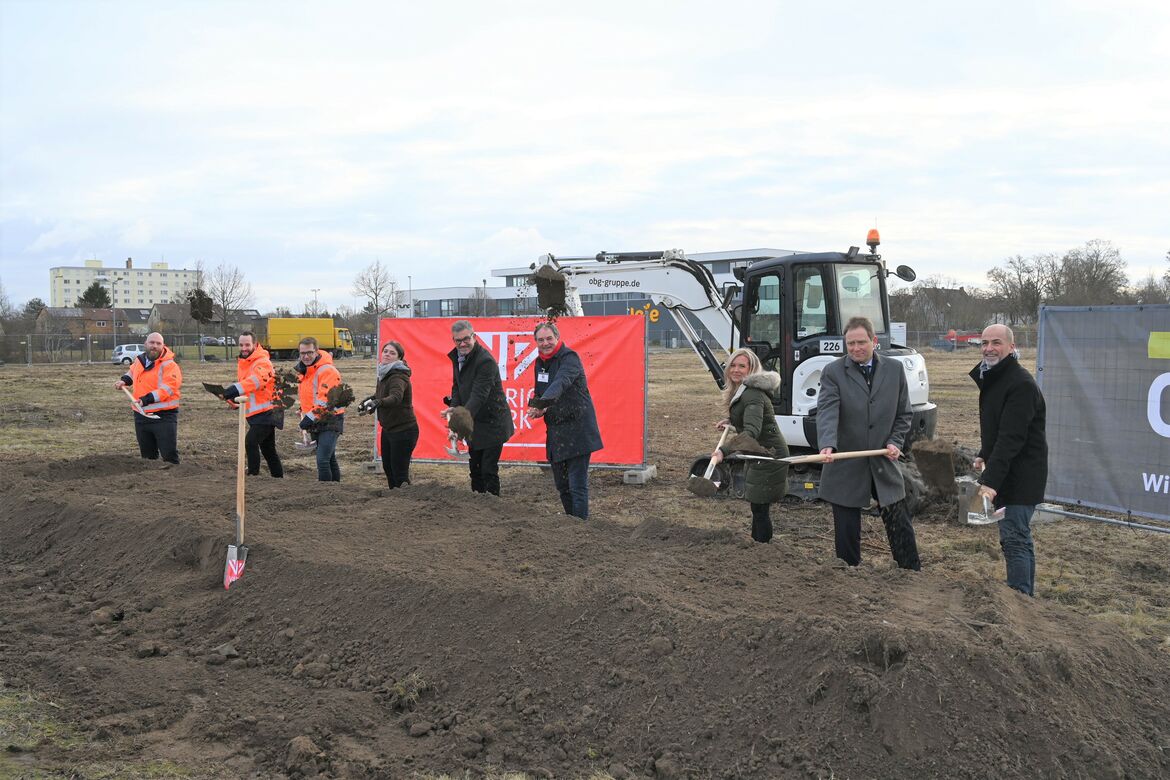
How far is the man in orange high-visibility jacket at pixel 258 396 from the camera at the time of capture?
28.6ft

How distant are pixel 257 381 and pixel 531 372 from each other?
3552 millimetres

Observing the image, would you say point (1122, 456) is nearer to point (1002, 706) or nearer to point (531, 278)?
point (1002, 706)

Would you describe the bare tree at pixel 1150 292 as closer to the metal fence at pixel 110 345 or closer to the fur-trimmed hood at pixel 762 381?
the metal fence at pixel 110 345

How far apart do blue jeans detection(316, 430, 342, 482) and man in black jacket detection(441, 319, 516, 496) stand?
1622 mm

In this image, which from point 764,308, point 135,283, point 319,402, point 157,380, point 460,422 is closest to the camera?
point 460,422

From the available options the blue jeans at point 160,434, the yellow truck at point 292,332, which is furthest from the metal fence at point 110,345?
the blue jeans at point 160,434

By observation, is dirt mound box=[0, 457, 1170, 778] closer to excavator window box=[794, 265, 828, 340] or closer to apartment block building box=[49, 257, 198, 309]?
excavator window box=[794, 265, 828, 340]

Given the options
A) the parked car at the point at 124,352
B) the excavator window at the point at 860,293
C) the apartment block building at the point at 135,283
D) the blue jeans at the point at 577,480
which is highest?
the apartment block building at the point at 135,283

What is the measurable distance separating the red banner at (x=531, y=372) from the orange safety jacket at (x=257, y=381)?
2.19 meters

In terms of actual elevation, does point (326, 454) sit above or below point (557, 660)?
above

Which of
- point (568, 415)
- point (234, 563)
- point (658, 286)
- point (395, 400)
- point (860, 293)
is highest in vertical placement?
point (658, 286)

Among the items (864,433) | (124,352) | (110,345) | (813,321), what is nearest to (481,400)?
(864,433)

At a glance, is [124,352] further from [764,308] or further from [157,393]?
[764,308]

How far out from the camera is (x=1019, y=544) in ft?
17.3
